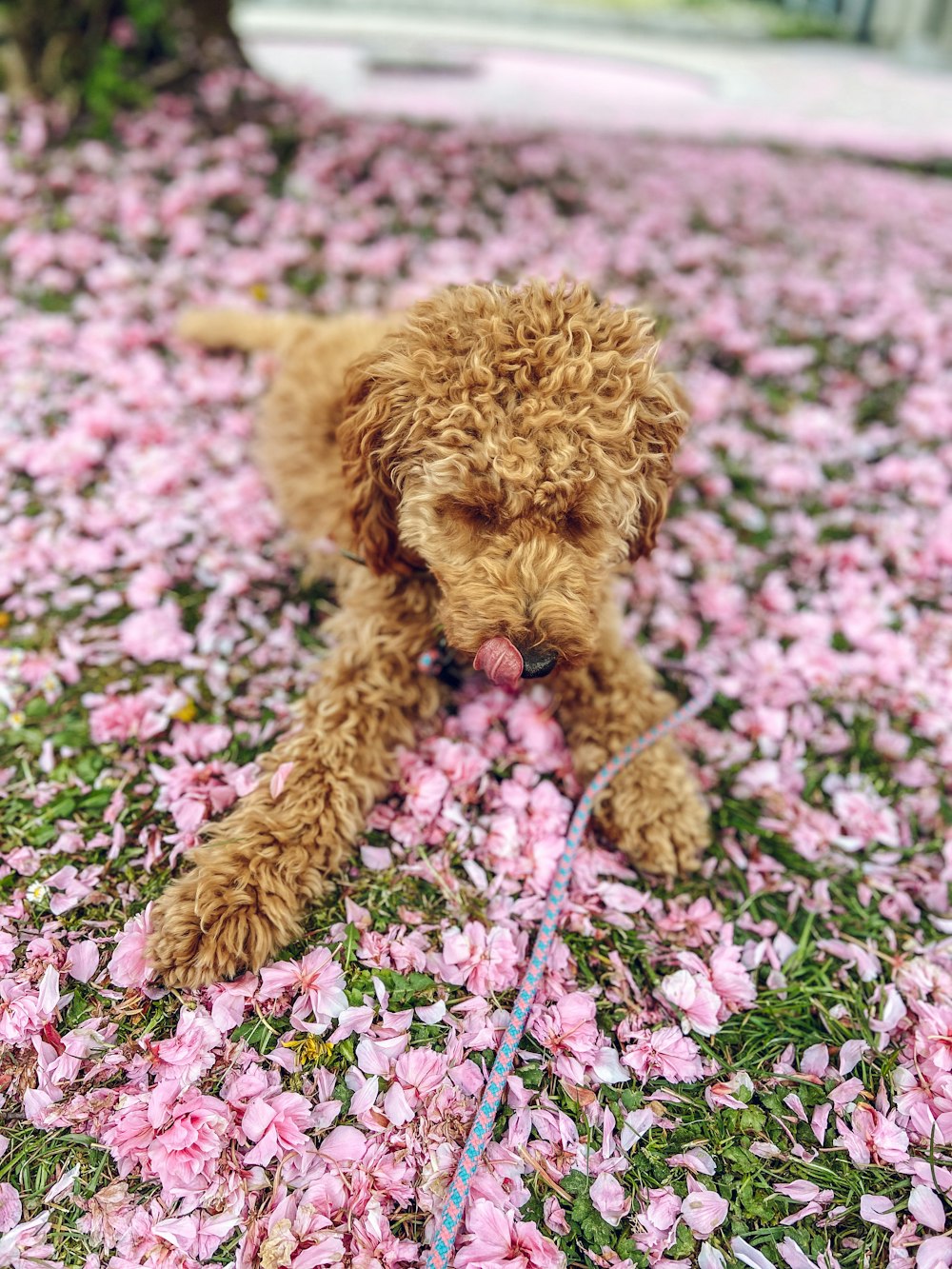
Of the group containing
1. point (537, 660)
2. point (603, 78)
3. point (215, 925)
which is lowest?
point (215, 925)

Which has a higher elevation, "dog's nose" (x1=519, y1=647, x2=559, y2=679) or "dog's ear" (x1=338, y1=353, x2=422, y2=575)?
"dog's ear" (x1=338, y1=353, x2=422, y2=575)

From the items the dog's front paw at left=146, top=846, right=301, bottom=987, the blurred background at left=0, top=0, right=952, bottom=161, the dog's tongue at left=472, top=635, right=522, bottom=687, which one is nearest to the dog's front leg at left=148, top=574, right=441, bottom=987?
the dog's front paw at left=146, top=846, right=301, bottom=987

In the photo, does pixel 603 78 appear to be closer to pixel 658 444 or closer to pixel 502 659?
pixel 658 444

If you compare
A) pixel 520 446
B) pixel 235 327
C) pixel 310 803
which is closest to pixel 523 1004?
pixel 310 803

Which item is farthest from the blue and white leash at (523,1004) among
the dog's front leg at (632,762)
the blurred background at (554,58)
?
the blurred background at (554,58)

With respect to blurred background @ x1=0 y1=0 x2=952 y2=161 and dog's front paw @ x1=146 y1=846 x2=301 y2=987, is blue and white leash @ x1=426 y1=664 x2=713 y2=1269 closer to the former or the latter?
dog's front paw @ x1=146 y1=846 x2=301 y2=987

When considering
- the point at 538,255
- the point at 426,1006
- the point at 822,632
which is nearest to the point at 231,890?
the point at 426,1006

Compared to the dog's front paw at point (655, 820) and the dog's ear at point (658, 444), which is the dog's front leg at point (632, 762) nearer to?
the dog's front paw at point (655, 820)

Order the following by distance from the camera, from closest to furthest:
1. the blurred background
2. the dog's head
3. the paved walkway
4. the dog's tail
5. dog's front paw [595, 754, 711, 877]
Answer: the dog's head
dog's front paw [595, 754, 711, 877]
the dog's tail
the blurred background
the paved walkway

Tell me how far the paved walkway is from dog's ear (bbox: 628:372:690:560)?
6.71 meters

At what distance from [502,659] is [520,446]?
0.54 m

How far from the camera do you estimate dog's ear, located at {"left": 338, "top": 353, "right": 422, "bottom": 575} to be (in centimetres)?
227

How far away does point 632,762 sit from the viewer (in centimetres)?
272

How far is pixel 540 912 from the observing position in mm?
2510
